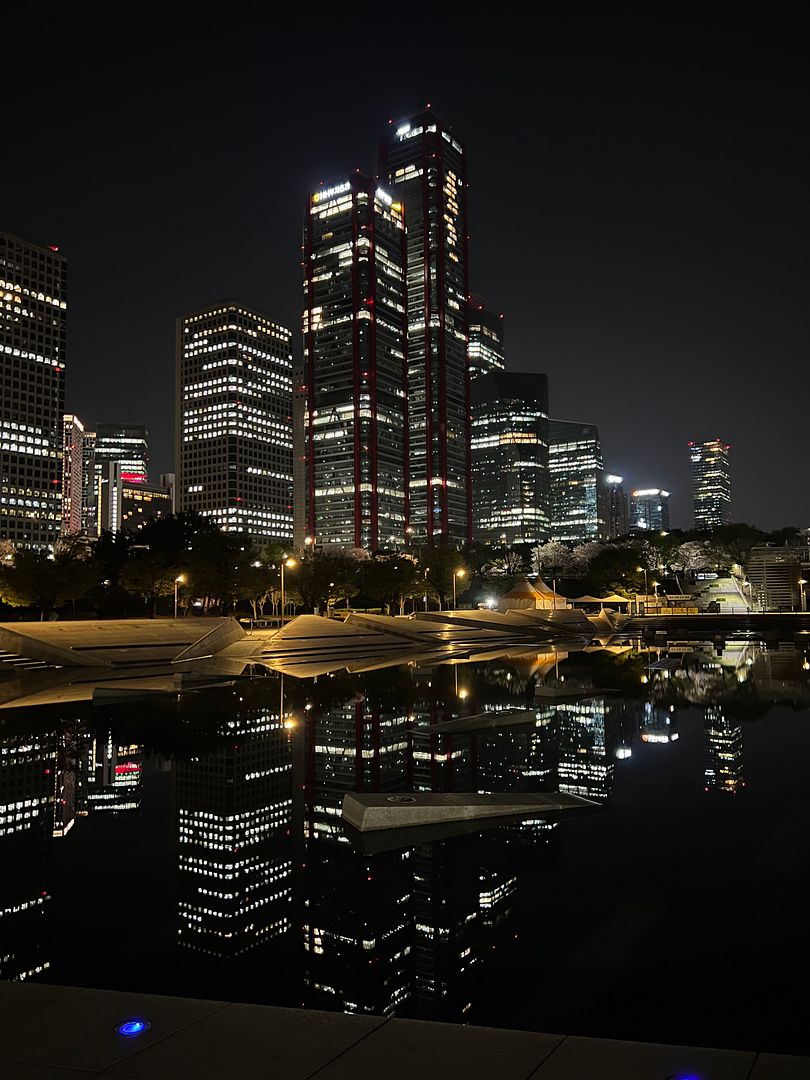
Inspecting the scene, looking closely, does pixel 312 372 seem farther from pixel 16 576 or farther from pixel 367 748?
pixel 367 748

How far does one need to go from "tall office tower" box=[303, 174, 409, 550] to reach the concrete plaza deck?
7275 inches

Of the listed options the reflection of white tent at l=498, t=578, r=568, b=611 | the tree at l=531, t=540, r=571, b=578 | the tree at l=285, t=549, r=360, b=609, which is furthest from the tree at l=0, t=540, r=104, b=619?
the tree at l=531, t=540, r=571, b=578

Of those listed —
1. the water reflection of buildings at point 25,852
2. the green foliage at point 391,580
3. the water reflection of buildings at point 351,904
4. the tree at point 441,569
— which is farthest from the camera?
the tree at point 441,569

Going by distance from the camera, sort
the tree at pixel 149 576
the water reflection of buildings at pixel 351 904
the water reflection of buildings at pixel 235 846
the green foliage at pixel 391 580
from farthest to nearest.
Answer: the green foliage at pixel 391 580, the tree at pixel 149 576, the water reflection of buildings at pixel 235 846, the water reflection of buildings at pixel 351 904

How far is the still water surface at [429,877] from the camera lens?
6.00 metres

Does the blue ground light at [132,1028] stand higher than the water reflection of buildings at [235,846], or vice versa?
the blue ground light at [132,1028]

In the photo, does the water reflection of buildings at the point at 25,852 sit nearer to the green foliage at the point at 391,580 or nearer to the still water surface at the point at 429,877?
the still water surface at the point at 429,877

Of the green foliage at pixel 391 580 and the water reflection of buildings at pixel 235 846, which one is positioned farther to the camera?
the green foliage at pixel 391 580

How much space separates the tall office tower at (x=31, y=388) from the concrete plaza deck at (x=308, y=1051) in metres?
176

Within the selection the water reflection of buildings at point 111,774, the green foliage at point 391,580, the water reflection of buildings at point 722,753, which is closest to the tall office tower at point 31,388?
the green foliage at point 391,580

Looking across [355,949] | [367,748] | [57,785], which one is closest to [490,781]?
[367,748]

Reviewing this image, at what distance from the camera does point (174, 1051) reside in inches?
166

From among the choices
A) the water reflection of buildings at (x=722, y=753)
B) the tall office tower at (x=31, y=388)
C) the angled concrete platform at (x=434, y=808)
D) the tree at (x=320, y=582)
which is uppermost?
the tall office tower at (x=31, y=388)

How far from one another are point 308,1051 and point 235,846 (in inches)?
236
